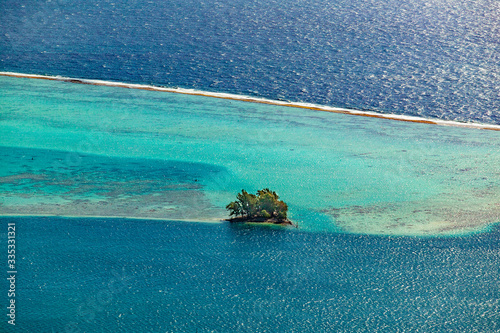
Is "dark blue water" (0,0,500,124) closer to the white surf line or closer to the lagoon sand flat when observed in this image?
the white surf line

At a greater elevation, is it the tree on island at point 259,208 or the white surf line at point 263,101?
the white surf line at point 263,101

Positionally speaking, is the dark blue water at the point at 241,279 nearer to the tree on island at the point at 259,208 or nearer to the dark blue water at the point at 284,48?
the tree on island at the point at 259,208

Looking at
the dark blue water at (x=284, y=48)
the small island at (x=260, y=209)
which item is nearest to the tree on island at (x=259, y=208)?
the small island at (x=260, y=209)

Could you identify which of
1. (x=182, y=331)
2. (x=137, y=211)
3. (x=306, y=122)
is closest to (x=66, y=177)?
(x=137, y=211)

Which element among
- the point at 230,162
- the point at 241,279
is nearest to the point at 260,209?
the point at 241,279

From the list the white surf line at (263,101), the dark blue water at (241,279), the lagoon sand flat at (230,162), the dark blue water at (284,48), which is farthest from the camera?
the dark blue water at (284,48)

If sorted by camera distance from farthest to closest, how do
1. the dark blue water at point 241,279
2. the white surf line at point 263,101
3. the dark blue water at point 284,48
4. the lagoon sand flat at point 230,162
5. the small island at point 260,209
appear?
the dark blue water at point 284,48 < the white surf line at point 263,101 < the lagoon sand flat at point 230,162 < the small island at point 260,209 < the dark blue water at point 241,279
